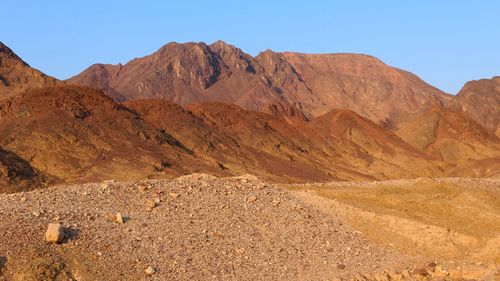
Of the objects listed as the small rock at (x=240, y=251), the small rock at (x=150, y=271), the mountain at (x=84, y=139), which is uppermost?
the mountain at (x=84, y=139)

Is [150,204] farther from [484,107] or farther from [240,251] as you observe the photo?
[484,107]

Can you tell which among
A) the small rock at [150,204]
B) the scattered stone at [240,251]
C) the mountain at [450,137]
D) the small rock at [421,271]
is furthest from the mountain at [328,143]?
the scattered stone at [240,251]

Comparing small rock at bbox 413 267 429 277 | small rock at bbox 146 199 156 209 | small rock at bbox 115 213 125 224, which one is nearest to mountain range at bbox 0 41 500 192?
small rock at bbox 146 199 156 209

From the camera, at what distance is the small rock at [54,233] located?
50.1ft

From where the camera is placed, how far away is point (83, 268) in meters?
14.7

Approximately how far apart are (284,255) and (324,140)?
105680 millimetres

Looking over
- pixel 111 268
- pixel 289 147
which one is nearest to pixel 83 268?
pixel 111 268

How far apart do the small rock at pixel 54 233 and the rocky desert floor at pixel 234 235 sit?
0.44 ft

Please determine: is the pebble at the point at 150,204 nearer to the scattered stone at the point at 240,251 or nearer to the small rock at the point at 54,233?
the scattered stone at the point at 240,251

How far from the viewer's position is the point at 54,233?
15289mm

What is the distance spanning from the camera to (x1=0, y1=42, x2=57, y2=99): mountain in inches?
3718

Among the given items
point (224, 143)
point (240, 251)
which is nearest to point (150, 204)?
point (240, 251)

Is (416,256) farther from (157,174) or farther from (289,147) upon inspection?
(289,147)

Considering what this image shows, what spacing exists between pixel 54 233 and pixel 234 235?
533 centimetres
